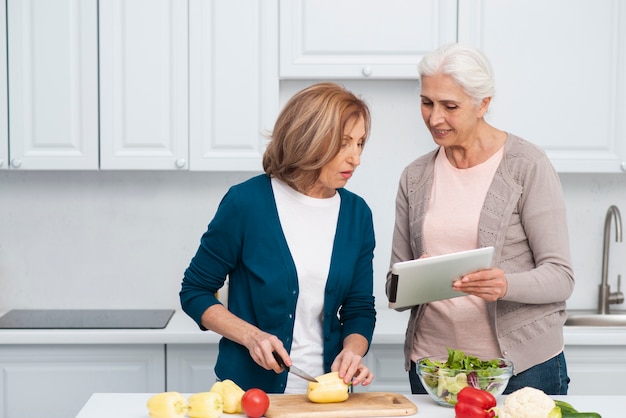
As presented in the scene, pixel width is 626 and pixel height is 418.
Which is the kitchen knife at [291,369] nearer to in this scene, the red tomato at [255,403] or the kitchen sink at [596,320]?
the red tomato at [255,403]

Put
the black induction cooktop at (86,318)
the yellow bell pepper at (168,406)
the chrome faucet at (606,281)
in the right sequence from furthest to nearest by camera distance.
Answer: the chrome faucet at (606,281), the black induction cooktop at (86,318), the yellow bell pepper at (168,406)

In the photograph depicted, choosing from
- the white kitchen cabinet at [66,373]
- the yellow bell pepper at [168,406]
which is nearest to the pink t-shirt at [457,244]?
the yellow bell pepper at [168,406]

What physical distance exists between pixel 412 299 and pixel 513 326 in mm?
295

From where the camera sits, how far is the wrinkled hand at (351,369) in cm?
181

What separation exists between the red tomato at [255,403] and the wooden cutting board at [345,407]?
0.9 inches

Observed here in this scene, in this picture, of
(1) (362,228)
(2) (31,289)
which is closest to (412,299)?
(1) (362,228)

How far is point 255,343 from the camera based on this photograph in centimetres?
185

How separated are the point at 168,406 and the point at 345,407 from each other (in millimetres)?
369

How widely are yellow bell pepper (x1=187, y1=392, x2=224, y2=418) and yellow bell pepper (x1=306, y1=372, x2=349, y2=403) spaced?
0.20 meters

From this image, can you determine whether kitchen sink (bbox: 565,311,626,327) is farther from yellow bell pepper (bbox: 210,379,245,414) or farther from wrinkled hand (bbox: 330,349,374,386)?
yellow bell pepper (bbox: 210,379,245,414)

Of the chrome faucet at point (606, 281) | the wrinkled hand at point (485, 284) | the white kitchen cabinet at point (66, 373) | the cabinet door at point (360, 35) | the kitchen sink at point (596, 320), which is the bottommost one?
the white kitchen cabinet at point (66, 373)

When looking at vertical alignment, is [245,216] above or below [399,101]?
below

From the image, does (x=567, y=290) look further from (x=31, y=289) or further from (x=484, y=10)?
(x=31, y=289)

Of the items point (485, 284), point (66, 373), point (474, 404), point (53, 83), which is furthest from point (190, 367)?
point (474, 404)
